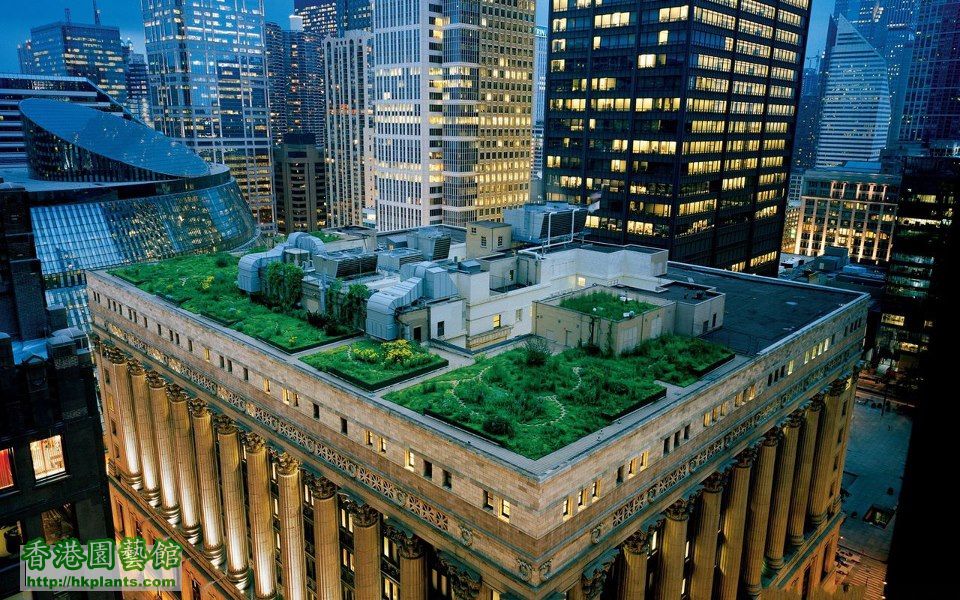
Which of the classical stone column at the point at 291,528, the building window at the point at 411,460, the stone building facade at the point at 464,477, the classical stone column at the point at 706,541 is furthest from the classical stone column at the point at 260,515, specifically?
the classical stone column at the point at 706,541

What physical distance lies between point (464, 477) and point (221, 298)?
1699 inches

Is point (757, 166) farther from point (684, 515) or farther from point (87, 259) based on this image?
point (87, 259)

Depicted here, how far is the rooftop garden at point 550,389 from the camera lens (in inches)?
1701

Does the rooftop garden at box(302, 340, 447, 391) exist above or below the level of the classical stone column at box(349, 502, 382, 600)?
above

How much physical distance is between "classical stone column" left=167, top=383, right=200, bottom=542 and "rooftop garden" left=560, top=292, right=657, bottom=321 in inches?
1717

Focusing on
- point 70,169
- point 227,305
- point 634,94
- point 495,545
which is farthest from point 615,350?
point 70,169

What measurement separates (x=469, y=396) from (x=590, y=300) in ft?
70.1

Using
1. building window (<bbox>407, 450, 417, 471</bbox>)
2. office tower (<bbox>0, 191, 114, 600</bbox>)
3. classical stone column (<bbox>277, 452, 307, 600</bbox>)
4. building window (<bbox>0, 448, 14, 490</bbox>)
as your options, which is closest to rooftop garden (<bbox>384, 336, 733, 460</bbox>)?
building window (<bbox>407, 450, 417, 471</bbox>)

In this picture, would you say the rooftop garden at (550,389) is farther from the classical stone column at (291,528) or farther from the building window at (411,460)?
the classical stone column at (291,528)

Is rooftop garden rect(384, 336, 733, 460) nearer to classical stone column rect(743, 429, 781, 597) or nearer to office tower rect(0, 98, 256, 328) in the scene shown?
classical stone column rect(743, 429, 781, 597)

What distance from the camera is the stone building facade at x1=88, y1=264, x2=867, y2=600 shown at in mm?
41688

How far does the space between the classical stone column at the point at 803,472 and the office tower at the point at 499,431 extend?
32 centimetres

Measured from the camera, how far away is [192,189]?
14975cm

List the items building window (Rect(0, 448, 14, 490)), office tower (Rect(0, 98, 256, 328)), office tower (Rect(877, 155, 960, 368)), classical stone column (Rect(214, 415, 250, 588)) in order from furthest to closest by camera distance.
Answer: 1. office tower (Rect(877, 155, 960, 368))
2. office tower (Rect(0, 98, 256, 328))
3. classical stone column (Rect(214, 415, 250, 588))
4. building window (Rect(0, 448, 14, 490))
